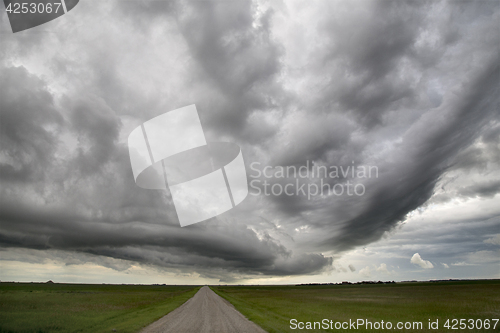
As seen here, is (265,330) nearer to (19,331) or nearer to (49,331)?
(49,331)

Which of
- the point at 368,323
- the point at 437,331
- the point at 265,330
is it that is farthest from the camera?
the point at 368,323

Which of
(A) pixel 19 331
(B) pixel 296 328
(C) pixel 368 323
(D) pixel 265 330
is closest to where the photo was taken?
(A) pixel 19 331

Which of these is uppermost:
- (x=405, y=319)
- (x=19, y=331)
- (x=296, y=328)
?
(x=19, y=331)

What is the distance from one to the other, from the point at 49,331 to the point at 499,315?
120 ft

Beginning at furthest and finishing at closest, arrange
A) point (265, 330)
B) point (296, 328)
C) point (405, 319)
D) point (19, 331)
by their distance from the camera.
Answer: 1. point (405, 319)
2. point (296, 328)
3. point (265, 330)
4. point (19, 331)

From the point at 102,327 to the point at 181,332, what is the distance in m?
5.81

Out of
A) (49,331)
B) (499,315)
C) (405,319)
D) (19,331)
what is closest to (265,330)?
(49,331)

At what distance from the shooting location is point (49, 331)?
14812 millimetres

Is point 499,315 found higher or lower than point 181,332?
lower

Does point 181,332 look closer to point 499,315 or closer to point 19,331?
point 19,331

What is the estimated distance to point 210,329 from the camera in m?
15.8

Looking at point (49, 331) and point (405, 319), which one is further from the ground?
point (49, 331)

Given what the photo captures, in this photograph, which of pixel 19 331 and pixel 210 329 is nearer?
pixel 19 331

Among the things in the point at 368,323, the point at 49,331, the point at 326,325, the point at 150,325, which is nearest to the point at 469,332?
the point at 368,323
